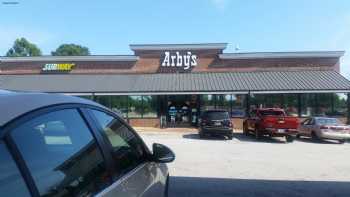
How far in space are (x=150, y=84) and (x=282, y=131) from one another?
13.0 metres

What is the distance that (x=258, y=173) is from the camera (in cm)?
1338

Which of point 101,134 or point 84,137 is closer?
point 84,137

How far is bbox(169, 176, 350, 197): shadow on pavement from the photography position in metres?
9.81

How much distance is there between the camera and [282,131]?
85.9 feet

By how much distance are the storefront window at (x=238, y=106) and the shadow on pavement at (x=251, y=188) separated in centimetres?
2429

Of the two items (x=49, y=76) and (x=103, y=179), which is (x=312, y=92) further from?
(x=103, y=179)

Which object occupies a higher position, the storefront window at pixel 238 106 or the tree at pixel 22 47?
the tree at pixel 22 47

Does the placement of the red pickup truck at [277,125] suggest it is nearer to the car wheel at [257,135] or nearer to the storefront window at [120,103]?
the car wheel at [257,135]

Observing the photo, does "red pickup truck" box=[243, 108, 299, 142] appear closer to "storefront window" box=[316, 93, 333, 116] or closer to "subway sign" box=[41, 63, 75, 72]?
"storefront window" box=[316, 93, 333, 116]

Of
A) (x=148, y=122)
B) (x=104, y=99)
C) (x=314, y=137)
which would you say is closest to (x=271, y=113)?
(x=314, y=137)

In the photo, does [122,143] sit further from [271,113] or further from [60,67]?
[60,67]

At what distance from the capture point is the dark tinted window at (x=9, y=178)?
2039mm

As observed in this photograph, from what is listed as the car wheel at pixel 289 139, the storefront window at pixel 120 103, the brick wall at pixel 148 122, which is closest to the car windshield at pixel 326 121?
the car wheel at pixel 289 139

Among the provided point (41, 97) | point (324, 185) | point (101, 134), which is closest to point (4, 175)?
point (41, 97)
